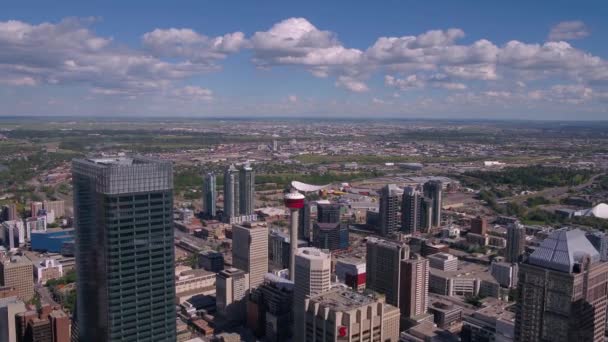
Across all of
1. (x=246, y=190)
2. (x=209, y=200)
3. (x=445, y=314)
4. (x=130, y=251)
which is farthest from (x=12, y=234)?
(x=445, y=314)

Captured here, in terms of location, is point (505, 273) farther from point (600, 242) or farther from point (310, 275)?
point (310, 275)

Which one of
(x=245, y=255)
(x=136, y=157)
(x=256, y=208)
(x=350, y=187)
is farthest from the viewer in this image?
(x=350, y=187)

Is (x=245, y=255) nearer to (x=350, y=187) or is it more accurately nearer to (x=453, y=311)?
(x=453, y=311)

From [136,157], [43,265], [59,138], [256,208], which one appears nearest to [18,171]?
[59,138]

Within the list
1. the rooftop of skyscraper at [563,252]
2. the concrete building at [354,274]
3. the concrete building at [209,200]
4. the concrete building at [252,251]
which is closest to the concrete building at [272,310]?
the concrete building at [252,251]

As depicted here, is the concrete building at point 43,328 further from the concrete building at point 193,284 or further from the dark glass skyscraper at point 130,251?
the concrete building at point 193,284

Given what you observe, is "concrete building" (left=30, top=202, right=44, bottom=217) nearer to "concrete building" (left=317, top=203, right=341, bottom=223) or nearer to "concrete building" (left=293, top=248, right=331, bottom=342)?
"concrete building" (left=317, top=203, right=341, bottom=223)
